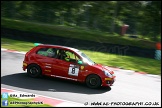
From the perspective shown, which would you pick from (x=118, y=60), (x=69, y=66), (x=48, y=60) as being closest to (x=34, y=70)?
(x=48, y=60)

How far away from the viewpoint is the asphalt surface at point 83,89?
399 inches

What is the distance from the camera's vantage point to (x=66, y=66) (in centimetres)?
1150

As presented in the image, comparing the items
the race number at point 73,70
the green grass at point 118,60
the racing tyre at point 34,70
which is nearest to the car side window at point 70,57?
the race number at point 73,70

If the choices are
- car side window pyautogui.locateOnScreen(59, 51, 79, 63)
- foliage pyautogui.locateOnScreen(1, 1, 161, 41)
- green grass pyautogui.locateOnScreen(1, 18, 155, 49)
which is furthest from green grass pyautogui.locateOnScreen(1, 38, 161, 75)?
foliage pyautogui.locateOnScreen(1, 1, 161, 41)

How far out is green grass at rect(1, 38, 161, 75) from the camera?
17.2 meters

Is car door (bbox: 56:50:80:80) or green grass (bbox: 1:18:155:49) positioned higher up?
green grass (bbox: 1:18:155:49)

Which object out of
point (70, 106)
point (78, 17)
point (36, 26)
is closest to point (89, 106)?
point (70, 106)

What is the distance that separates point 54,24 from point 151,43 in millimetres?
10216

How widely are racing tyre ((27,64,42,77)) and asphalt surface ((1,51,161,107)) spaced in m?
0.25

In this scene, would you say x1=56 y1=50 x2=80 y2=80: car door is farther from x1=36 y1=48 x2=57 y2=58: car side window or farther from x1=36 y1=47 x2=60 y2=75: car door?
x1=36 y1=48 x2=57 y2=58: car side window

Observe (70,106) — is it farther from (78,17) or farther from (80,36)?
(78,17)

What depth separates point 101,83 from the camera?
36.9ft

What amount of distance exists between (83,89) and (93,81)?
538 millimetres

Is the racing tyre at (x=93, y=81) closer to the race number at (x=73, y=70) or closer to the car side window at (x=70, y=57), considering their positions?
the race number at (x=73, y=70)
